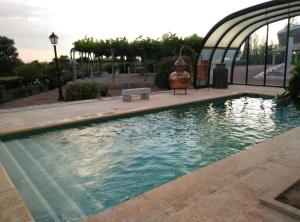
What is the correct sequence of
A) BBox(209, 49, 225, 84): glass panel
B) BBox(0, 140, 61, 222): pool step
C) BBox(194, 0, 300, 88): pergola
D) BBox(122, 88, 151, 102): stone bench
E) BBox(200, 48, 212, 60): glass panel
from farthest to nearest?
1. BBox(209, 49, 225, 84): glass panel
2. BBox(200, 48, 212, 60): glass panel
3. BBox(194, 0, 300, 88): pergola
4. BBox(122, 88, 151, 102): stone bench
5. BBox(0, 140, 61, 222): pool step

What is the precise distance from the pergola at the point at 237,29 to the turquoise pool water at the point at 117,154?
16.5ft

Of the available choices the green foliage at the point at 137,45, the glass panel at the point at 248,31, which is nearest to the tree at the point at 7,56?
the green foliage at the point at 137,45

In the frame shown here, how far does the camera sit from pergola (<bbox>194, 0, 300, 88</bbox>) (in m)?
11.7

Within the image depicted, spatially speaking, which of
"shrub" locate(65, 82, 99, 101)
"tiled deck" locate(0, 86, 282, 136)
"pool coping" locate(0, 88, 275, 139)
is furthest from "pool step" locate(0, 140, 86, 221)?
"shrub" locate(65, 82, 99, 101)

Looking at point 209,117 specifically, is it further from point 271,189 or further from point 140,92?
point 271,189

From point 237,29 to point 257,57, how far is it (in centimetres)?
234

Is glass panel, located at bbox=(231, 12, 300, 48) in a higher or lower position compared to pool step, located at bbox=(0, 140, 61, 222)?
higher

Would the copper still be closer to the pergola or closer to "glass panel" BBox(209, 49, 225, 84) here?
the pergola

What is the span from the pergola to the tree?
34.5 metres

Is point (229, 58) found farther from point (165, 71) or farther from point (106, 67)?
point (106, 67)

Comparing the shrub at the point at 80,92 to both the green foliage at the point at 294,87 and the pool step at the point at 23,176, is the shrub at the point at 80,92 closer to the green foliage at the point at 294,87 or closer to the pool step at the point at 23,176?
the pool step at the point at 23,176

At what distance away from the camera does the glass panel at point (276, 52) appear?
14.4 metres

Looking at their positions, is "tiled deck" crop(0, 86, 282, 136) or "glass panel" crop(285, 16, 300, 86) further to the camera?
"glass panel" crop(285, 16, 300, 86)

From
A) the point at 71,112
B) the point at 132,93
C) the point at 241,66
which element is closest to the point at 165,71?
the point at 241,66
